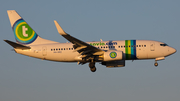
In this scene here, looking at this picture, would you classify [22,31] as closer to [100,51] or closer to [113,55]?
[100,51]

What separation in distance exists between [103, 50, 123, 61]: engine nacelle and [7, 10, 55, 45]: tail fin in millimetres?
10730

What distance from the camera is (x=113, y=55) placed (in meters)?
49.7

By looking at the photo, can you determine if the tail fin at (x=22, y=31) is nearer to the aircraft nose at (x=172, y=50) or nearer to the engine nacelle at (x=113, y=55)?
the engine nacelle at (x=113, y=55)

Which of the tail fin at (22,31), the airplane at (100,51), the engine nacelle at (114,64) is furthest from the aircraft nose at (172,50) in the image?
the tail fin at (22,31)

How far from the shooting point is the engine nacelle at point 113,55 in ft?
163

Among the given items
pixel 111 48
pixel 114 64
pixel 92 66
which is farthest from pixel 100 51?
pixel 114 64

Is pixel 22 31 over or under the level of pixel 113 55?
over

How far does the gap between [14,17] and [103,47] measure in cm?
1695

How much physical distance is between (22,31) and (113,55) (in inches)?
661

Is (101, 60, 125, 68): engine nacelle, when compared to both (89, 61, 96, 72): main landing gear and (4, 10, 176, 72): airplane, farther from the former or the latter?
(89, 61, 96, 72): main landing gear

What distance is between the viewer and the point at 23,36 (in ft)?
184

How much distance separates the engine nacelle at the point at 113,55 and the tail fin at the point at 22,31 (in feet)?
35.2

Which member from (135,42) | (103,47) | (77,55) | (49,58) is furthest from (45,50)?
(135,42)

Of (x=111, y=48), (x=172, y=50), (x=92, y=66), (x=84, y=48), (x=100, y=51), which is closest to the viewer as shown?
(x=84, y=48)
